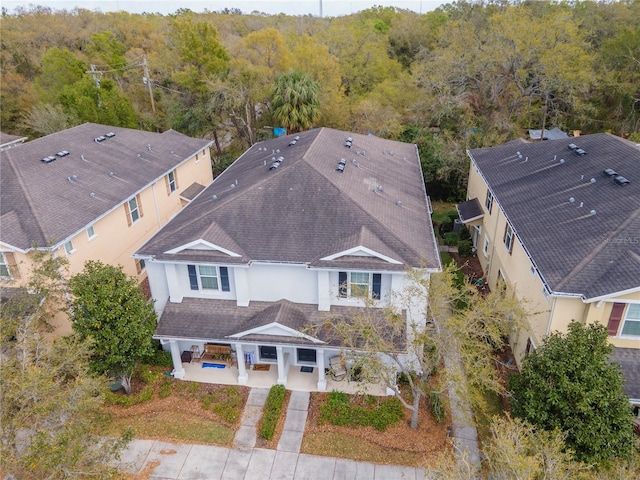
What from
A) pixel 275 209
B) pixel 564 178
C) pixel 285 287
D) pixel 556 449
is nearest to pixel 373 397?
pixel 285 287

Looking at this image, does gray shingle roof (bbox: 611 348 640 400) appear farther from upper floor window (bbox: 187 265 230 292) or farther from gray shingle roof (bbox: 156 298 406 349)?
Result: upper floor window (bbox: 187 265 230 292)

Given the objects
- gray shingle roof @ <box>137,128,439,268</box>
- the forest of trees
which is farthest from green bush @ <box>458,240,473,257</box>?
the forest of trees

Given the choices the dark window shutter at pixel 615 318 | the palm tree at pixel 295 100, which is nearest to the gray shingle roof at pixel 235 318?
the dark window shutter at pixel 615 318

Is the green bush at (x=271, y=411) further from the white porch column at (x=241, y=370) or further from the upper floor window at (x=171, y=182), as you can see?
the upper floor window at (x=171, y=182)

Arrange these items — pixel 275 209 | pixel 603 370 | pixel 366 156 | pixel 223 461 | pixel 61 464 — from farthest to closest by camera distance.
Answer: pixel 366 156 < pixel 275 209 < pixel 223 461 < pixel 603 370 < pixel 61 464

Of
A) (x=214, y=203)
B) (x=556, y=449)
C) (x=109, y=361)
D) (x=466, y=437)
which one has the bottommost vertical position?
(x=466, y=437)

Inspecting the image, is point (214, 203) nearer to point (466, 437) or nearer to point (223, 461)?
point (223, 461)
